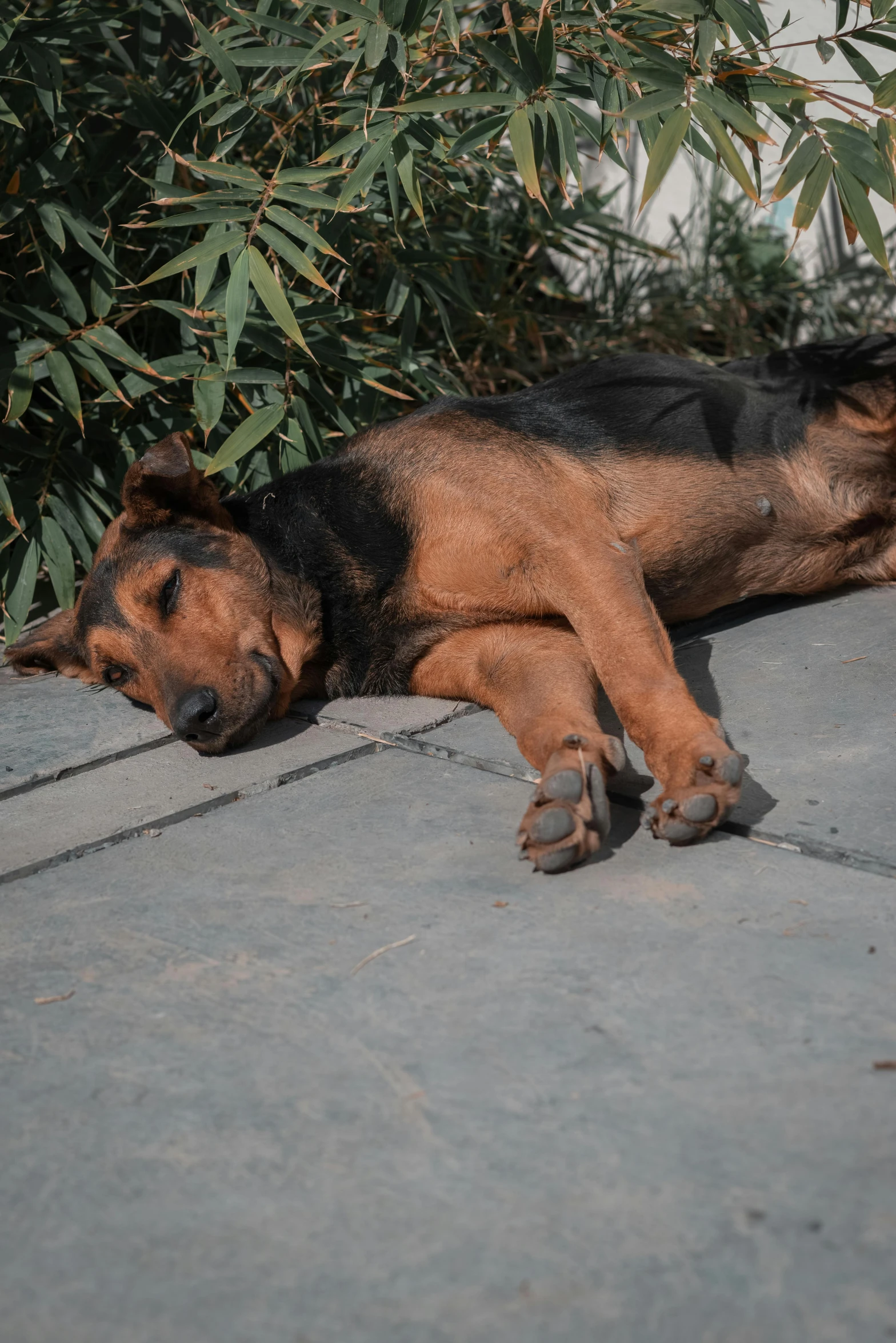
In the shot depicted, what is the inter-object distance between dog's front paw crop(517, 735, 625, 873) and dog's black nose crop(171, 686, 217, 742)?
43.0 inches

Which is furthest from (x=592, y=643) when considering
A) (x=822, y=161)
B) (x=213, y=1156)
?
(x=213, y=1156)

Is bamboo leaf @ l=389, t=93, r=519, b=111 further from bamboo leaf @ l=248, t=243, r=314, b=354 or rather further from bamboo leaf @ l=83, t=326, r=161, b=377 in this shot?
bamboo leaf @ l=83, t=326, r=161, b=377

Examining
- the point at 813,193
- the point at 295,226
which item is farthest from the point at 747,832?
the point at 295,226

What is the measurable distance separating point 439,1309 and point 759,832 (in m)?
1.40

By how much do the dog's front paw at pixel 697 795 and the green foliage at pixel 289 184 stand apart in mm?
1383

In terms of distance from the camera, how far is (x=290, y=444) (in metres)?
4.90

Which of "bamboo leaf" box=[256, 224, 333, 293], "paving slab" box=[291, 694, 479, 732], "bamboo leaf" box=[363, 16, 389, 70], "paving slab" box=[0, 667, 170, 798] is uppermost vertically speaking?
"bamboo leaf" box=[363, 16, 389, 70]

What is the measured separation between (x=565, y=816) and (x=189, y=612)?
154 cm

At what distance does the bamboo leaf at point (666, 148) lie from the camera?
294cm

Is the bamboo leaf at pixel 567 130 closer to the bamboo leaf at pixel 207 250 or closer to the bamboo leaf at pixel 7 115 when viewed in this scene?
the bamboo leaf at pixel 207 250

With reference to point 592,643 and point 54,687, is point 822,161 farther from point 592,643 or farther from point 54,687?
point 54,687

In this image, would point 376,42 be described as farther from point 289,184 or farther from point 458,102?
point 289,184

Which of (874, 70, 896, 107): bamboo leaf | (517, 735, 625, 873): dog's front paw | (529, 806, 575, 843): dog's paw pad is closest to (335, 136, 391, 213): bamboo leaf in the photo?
(874, 70, 896, 107): bamboo leaf

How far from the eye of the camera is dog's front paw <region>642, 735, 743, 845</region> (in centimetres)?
256
